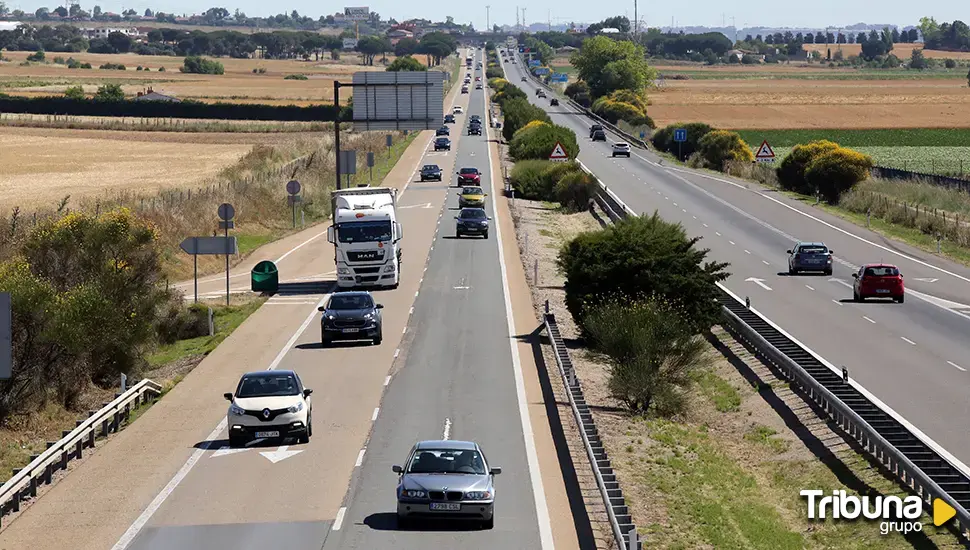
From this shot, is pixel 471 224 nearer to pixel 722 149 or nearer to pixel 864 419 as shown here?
pixel 864 419

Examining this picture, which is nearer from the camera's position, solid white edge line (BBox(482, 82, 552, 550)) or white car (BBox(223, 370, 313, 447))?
solid white edge line (BBox(482, 82, 552, 550))

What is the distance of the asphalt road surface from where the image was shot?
68.2ft

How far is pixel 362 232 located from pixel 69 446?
24.3 m

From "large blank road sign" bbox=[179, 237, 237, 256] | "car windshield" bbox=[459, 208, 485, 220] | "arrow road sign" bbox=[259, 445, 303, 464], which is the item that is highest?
"large blank road sign" bbox=[179, 237, 237, 256]

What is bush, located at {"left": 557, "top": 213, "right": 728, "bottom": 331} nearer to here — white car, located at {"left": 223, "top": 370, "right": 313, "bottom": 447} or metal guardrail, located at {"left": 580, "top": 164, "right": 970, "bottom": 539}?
metal guardrail, located at {"left": 580, "top": 164, "right": 970, "bottom": 539}

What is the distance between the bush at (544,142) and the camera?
97.1 meters

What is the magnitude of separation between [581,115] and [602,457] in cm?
14514

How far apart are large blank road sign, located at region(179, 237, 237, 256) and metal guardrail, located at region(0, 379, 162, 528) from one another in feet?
38.7

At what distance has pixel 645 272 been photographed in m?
37.6

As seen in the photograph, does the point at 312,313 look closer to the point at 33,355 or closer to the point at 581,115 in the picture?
the point at 33,355

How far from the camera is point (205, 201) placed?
215ft

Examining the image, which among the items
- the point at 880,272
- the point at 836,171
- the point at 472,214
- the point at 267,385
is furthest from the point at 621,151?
the point at 267,385

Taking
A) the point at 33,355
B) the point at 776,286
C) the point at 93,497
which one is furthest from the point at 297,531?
the point at 776,286

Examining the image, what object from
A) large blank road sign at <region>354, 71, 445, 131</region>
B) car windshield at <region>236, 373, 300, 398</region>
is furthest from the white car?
large blank road sign at <region>354, 71, 445, 131</region>
